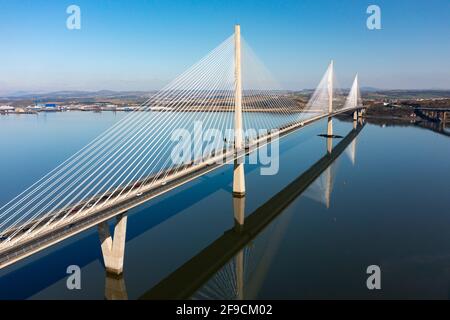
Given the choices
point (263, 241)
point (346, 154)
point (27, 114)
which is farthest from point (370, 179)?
point (27, 114)

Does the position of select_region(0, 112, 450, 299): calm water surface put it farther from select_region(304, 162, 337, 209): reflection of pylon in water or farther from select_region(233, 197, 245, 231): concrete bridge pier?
select_region(233, 197, 245, 231): concrete bridge pier

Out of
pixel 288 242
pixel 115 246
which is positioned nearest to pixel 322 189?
pixel 288 242

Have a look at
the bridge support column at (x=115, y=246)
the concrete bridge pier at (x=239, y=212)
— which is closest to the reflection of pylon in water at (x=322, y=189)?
the concrete bridge pier at (x=239, y=212)

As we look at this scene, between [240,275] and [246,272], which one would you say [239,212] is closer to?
[246,272]

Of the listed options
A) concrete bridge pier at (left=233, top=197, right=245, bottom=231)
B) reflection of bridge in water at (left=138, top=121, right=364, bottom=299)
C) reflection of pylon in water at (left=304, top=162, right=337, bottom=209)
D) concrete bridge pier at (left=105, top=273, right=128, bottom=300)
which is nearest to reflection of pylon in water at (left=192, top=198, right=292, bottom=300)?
reflection of bridge in water at (left=138, top=121, right=364, bottom=299)
